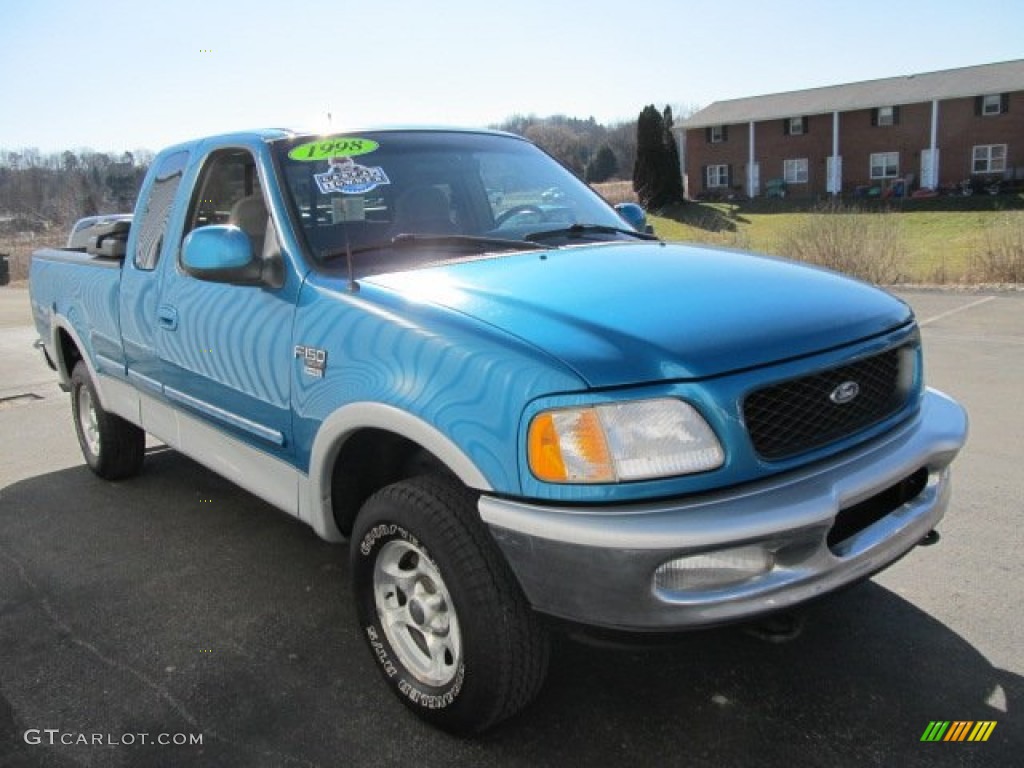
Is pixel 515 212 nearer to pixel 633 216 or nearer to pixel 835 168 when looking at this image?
pixel 633 216

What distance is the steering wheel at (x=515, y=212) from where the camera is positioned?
3.81 meters

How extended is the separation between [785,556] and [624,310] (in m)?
0.81

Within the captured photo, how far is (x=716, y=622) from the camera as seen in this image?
221cm

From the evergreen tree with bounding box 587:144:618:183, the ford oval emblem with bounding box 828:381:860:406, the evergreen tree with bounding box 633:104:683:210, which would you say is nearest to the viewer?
the ford oval emblem with bounding box 828:381:860:406

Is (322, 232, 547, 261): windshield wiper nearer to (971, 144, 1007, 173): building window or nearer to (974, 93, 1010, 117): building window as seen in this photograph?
(971, 144, 1007, 173): building window

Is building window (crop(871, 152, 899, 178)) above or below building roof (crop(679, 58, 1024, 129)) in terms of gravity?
below

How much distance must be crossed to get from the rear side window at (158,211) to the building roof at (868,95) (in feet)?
167

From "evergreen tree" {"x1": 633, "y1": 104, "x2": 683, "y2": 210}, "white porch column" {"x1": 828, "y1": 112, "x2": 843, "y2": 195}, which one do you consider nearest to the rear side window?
"evergreen tree" {"x1": 633, "y1": 104, "x2": 683, "y2": 210}

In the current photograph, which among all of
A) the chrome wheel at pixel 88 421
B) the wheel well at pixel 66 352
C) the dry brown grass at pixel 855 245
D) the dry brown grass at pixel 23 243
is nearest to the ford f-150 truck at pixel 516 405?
the chrome wheel at pixel 88 421

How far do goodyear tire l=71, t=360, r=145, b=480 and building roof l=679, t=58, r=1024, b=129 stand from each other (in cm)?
5081

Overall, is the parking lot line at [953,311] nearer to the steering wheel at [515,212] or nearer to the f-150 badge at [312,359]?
the steering wheel at [515,212]

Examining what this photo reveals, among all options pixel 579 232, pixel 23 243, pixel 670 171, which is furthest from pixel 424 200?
pixel 670 171

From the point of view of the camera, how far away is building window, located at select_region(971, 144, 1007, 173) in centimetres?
4600

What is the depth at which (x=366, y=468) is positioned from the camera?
3.13m
